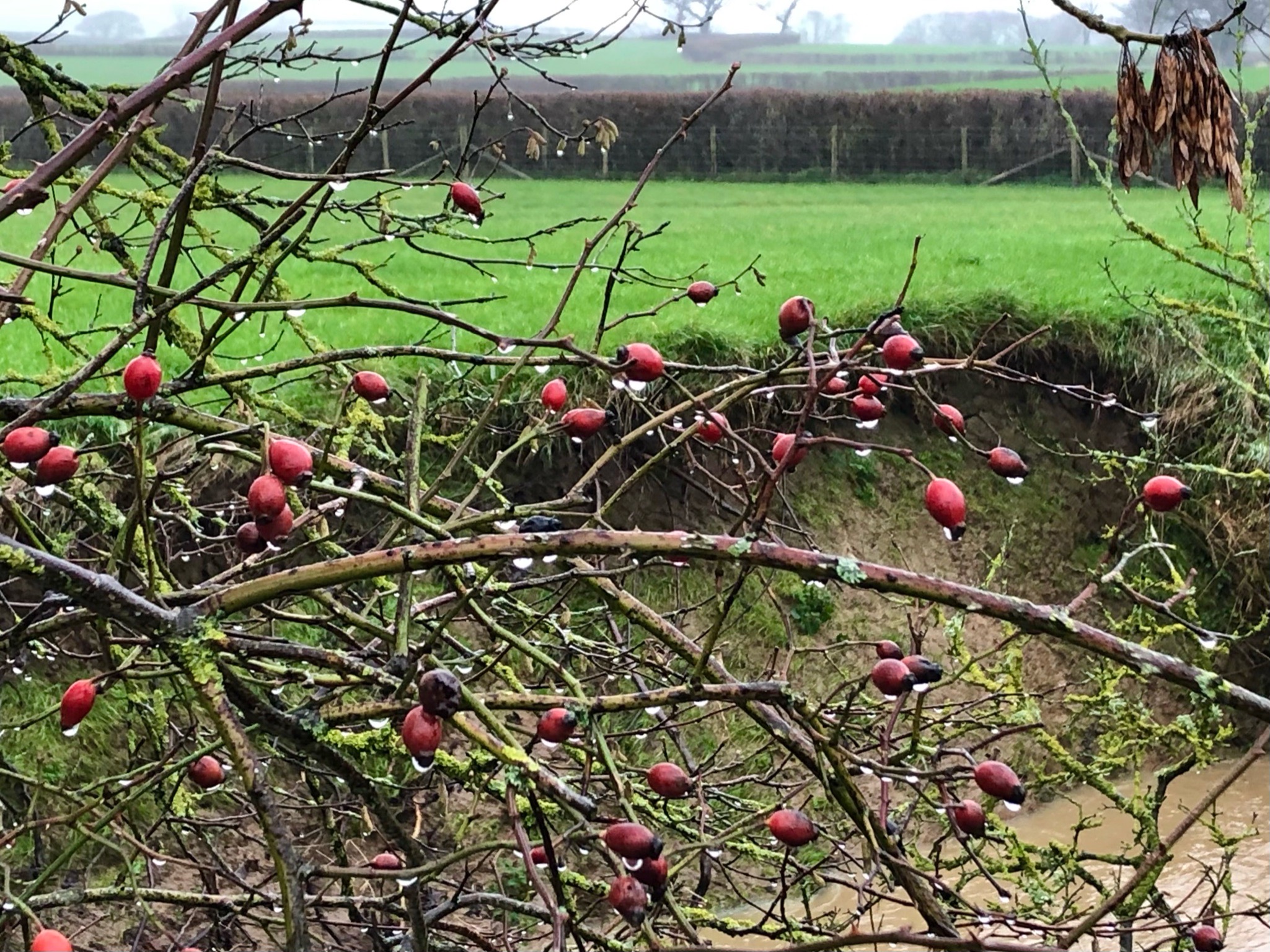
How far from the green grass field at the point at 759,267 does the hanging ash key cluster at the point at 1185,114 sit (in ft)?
2.35

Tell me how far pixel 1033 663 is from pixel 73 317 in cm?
412

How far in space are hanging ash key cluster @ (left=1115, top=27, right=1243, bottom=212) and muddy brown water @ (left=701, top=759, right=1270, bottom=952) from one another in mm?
2239

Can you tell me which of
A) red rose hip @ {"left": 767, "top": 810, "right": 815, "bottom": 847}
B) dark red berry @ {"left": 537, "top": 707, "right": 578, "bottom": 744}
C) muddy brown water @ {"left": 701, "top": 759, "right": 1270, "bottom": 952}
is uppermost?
dark red berry @ {"left": 537, "top": 707, "right": 578, "bottom": 744}

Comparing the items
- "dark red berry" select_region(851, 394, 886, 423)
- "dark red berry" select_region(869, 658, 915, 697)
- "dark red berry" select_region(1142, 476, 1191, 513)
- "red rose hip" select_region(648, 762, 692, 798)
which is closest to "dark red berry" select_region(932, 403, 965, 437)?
"dark red berry" select_region(851, 394, 886, 423)

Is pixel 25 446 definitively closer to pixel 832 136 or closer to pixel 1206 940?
pixel 1206 940

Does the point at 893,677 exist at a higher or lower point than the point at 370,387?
lower

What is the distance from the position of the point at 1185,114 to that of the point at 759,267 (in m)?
5.08

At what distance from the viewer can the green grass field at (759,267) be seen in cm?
466

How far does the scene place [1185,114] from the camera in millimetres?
1406

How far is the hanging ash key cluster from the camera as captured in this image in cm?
139

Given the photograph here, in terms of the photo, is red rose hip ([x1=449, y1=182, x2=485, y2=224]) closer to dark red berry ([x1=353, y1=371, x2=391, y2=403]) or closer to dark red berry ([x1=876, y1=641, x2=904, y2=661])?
dark red berry ([x1=353, y1=371, x2=391, y2=403])

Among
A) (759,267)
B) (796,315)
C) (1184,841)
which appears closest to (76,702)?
(796,315)

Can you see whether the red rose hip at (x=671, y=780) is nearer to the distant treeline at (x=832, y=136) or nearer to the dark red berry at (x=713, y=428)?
the dark red berry at (x=713, y=428)

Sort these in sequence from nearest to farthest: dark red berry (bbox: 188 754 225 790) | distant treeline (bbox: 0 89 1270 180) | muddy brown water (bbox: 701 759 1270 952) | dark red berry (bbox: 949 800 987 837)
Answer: dark red berry (bbox: 949 800 987 837)
dark red berry (bbox: 188 754 225 790)
muddy brown water (bbox: 701 759 1270 952)
distant treeline (bbox: 0 89 1270 180)
